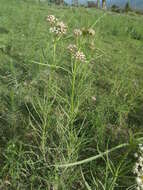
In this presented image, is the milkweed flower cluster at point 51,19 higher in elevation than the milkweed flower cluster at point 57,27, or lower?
higher

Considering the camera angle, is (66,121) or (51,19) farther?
(66,121)

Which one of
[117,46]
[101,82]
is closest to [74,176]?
[101,82]

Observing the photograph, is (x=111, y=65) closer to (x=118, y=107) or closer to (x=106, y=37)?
(x=118, y=107)

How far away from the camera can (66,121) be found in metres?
1.35

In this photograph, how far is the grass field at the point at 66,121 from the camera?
109cm

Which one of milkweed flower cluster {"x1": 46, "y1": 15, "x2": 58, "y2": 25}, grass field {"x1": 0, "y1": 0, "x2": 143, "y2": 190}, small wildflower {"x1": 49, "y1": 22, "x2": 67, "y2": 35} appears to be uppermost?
milkweed flower cluster {"x1": 46, "y1": 15, "x2": 58, "y2": 25}

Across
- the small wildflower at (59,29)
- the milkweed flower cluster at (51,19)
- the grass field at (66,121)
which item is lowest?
the grass field at (66,121)

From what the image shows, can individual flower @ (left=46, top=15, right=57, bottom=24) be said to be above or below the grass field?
above

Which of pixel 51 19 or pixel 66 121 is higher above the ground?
pixel 51 19

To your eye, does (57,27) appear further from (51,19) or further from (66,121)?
(66,121)

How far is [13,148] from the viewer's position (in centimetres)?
119

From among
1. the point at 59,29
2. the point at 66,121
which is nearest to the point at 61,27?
the point at 59,29

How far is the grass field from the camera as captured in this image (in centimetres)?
109

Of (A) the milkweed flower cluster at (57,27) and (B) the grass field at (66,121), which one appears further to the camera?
(B) the grass field at (66,121)
